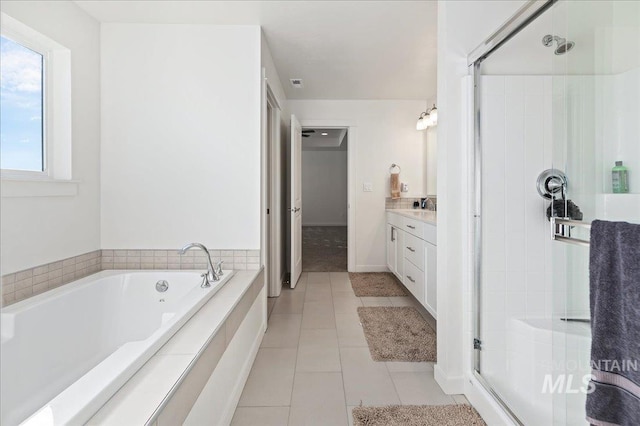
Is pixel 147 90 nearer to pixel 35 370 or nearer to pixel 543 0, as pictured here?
pixel 35 370

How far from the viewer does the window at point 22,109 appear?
1.63 meters

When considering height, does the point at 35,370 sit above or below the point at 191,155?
below

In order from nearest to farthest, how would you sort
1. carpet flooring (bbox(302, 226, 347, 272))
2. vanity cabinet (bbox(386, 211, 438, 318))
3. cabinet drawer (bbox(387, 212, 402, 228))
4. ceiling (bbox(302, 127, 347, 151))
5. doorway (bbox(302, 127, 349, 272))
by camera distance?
vanity cabinet (bbox(386, 211, 438, 318)), cabinet drawer (bbox(387, 212, 402, 228)), carpet flooring (bbox(302, 226, 347, 272)), ceiling (bbox(302, 127, 347, 151)), doorway (bbox(302, 127, 349, 272))

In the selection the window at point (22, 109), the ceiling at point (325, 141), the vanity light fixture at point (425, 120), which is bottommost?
the window at point (22, 109)

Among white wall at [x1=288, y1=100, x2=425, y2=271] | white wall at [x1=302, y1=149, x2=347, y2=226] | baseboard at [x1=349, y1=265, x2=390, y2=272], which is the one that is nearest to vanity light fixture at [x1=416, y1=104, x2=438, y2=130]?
white wall at [x1=288, y1=100, x2=425, y2=271]

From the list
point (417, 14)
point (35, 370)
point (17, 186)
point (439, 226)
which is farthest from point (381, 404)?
point (417, 14)

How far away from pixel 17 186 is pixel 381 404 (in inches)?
85.2

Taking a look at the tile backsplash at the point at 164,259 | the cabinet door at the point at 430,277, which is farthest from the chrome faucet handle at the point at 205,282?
the cabinet door at the point at 430,277

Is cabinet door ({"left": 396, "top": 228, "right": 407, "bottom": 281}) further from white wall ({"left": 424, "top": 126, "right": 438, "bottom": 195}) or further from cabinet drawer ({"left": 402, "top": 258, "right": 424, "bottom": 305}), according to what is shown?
white wall ({"left": 424, "top": 126, "right": 438, "bottom": 195})

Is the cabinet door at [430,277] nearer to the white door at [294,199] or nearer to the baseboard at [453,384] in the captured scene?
the baseboard at [453,384]

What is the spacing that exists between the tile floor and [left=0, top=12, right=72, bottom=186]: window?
1640 millimetres

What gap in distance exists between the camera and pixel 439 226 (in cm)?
192

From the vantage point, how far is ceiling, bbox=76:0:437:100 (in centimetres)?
223

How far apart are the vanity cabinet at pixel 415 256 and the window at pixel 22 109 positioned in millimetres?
2576
